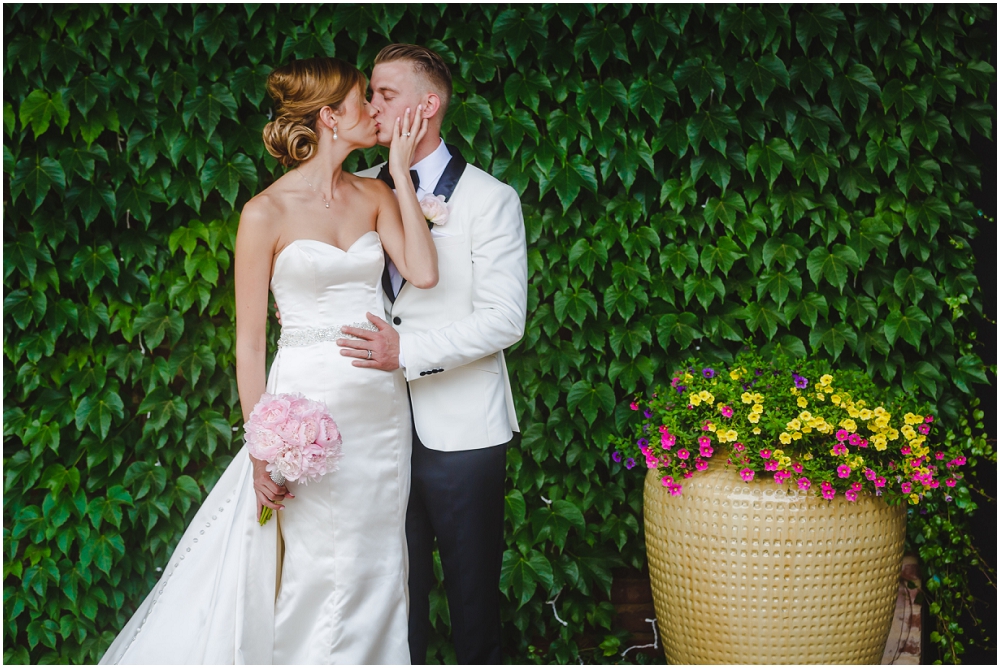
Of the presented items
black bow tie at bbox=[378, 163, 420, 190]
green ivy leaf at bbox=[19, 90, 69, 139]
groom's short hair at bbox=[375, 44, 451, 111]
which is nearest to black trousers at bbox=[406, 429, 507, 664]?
black bow tie at bbox=[378, 163, 420, 190]

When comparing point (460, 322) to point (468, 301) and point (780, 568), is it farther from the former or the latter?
point (780, 568)

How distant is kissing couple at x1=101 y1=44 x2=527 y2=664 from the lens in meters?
2.03

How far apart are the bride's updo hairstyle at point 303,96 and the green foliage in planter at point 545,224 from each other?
772 mm

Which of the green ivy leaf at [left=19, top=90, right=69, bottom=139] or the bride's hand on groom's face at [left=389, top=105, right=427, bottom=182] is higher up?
the green ivy leaf at [left=19, top=90, right=69, bottom=139]

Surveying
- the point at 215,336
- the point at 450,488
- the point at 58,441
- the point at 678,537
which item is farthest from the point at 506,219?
the point at 58,441

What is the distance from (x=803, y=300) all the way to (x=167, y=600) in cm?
228

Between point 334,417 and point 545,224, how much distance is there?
1249mm

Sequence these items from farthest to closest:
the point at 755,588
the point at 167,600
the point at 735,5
→ 1. the point at 735,5
2. the point at 755,588
3. the point at 167,600

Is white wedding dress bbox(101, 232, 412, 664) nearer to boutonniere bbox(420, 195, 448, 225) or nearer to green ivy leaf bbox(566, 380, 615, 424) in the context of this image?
boutonniere bbox(420, 195, 448, 225)

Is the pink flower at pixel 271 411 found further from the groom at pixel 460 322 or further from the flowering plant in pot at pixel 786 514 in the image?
the flowering plant in pot at pixel 786 514

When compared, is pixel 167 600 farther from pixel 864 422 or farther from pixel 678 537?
pixel 864 422

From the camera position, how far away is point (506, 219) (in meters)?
2.20

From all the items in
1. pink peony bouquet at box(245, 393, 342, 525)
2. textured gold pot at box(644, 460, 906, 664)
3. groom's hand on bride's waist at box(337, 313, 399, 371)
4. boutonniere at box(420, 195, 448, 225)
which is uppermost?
boutonniere at box(420, 195, 448, 225)

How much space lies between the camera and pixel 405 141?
6.93ft
